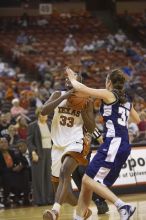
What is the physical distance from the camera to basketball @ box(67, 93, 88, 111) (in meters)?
9.45

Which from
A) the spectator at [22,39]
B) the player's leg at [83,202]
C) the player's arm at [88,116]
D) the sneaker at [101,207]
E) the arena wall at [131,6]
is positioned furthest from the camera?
the arena wall at [131,6]

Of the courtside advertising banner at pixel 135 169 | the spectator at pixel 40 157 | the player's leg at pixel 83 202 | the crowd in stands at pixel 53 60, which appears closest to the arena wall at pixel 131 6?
the crowd in stands at pixel 53 60

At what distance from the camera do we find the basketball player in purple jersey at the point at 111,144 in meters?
8.65

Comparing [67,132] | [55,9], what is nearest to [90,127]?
[67,132]

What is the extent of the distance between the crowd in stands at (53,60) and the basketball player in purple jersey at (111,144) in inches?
240

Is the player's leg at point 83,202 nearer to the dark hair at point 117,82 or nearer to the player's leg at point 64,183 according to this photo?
the player's leg at point 64,183

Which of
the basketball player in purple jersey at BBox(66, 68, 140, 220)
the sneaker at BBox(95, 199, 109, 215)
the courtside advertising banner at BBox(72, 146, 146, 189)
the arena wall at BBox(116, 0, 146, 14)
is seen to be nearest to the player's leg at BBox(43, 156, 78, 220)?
the basketball player in purple jersey at BBox(66, 68, 140, 220)

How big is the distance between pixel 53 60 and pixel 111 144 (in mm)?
19009

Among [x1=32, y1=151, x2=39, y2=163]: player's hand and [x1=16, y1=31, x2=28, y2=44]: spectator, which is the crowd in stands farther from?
[x1=32, y1=151, x2=39, y2=163]: player's hand

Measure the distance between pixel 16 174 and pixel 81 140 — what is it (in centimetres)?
436

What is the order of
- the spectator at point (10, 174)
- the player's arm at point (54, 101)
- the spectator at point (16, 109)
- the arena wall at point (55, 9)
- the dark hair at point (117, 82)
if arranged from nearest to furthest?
the dark hair at point (117, 82) → the player's arm at point (54, 101) → the spectator at point (10, 174) → the spectator at point (16, 109) → the arena wall at point (55, 9)

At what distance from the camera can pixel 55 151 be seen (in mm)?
9656

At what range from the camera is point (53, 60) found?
90.3 feet

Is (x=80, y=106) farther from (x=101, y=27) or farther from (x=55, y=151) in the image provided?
(x=101, y=27)
